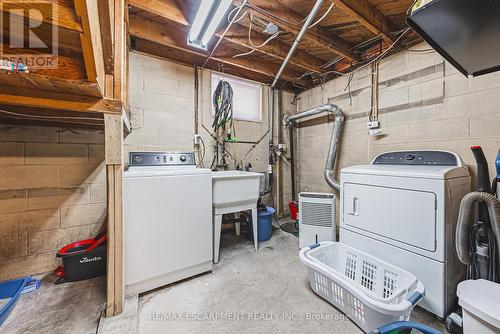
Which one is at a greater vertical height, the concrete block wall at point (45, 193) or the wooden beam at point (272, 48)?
the wooden beam at point (272, 48)

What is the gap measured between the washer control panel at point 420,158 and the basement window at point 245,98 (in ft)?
6.37

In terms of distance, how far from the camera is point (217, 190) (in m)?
2.01

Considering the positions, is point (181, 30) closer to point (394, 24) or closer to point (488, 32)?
point (394, 24)

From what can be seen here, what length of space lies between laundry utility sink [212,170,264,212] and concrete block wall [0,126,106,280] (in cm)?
124

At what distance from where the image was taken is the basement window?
303 centimetres

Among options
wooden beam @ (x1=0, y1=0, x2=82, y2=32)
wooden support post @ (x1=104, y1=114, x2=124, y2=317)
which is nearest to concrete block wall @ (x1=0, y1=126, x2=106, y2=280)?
wooden support post @ (x1=104, y1=114, x2=124, y2=317)

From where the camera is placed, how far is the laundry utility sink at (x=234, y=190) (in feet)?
6.59

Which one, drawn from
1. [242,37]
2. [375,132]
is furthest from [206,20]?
[375,132]

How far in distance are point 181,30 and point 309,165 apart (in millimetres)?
2644

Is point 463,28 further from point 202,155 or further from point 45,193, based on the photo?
point 45,193

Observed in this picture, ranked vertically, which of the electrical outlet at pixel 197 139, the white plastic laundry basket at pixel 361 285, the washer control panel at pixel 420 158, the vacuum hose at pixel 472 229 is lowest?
the white plastic laundry basket at pixel 361 285

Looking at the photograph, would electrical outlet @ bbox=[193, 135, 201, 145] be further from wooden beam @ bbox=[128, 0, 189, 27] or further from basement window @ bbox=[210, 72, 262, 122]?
wooden beam @ bbox=[128, 0, 189, 27]

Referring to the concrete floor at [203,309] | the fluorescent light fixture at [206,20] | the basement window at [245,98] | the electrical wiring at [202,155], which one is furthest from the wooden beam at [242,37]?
the concrete floor at [203,309]

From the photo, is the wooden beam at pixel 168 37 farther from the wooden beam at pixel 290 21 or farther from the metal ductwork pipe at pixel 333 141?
the metal ductwork pipe at pixel 333 141
